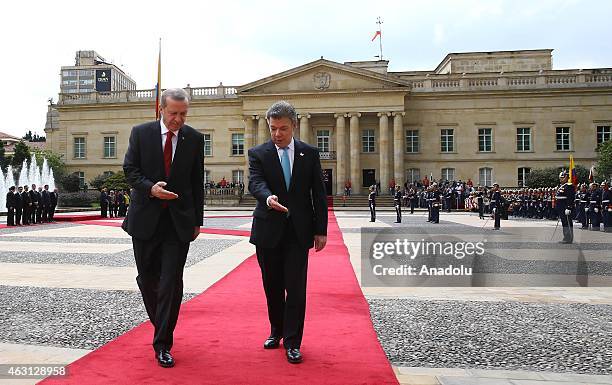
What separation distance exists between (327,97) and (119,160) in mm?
24213

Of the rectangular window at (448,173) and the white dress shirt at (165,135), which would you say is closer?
the white dress shirt at (165,135)

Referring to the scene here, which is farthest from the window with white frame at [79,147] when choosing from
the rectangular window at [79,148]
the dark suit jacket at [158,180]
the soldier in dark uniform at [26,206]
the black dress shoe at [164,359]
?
the black dress shoe at [164,359]

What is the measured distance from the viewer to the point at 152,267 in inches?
181

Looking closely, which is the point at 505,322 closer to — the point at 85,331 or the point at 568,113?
the point at 85,331

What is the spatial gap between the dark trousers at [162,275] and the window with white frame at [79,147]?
6326 cm

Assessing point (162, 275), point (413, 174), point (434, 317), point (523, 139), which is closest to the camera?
point (162, 275)

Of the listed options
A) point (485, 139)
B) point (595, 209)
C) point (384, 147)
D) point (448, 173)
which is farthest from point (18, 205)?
point (485, 139)

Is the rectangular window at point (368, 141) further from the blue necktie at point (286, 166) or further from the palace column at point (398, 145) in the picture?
the blue necktie at point (286, 166)

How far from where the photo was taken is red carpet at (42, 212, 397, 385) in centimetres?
391

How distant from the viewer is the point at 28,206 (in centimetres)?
2477

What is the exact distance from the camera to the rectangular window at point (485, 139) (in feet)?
185

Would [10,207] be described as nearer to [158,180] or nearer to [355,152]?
[158,180]

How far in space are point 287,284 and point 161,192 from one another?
4.13 ft

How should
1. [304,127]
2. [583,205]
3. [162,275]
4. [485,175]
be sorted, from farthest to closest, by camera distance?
[485,175], [304,127], [583,205], [162,275]
